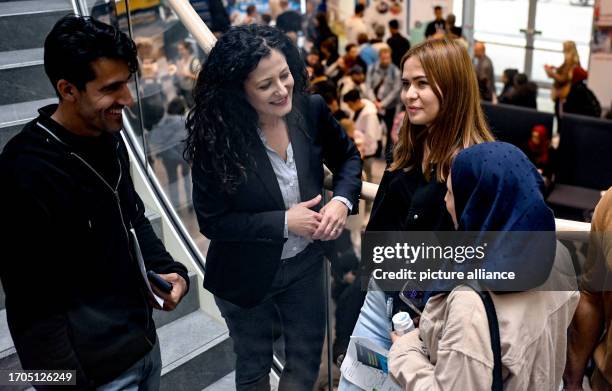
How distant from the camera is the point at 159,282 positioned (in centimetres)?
173

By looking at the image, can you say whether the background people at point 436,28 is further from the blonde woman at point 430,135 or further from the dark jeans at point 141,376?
the dark jeans at point 141,376

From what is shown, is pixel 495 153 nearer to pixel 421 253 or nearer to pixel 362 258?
pixel 421 253

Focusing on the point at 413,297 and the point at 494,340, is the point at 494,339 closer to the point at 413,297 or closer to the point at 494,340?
the point at 494,340

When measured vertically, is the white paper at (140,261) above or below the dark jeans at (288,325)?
above

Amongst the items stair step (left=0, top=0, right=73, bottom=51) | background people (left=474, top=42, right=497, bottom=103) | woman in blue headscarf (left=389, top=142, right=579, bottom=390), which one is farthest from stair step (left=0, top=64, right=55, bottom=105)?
background people (left=474, top=42, right=497, bottom=103)

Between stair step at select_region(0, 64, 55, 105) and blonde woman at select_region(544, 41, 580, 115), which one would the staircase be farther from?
blonde woman at select_region(544, 41, 580, 115)

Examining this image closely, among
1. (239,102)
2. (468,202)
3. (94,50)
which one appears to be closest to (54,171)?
(94,50)

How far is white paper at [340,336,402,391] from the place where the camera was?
172 centimetres

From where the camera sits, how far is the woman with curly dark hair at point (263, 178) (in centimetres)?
180

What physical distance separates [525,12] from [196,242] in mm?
9010

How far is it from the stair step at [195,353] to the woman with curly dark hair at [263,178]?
22cm

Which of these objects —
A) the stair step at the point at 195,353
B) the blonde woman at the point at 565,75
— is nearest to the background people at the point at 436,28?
the blonde woman at the point at 565,75

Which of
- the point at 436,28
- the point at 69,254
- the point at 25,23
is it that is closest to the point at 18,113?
the point at 25,23

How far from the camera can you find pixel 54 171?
142 centimetres
